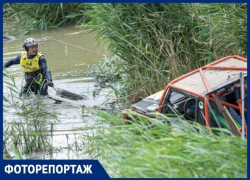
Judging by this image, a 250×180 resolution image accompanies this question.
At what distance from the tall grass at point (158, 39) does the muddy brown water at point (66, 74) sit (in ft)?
3.80

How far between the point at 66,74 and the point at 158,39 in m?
3.91

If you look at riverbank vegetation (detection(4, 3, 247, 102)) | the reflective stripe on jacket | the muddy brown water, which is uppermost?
riverbank vegetation (detection(4, 3, 247, 102))

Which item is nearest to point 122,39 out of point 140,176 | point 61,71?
point 61,71

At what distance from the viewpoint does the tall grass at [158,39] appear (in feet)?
31.1

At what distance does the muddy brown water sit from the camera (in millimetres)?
8705

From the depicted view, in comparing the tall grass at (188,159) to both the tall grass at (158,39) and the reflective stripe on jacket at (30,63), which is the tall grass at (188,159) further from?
the reflective stripe on jacket at (30,63)

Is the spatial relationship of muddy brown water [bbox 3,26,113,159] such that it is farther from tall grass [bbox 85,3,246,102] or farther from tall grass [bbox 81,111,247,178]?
tall grass [bbox 81,111,247,178]

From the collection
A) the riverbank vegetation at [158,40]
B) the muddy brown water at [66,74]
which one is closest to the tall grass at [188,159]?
the muddy brown water at [66,74]

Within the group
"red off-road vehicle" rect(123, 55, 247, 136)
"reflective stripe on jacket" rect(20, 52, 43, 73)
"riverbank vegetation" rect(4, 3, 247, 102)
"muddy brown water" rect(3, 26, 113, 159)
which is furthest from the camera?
"reflective stripe on jacket" rect(20, 52, 43, 73)

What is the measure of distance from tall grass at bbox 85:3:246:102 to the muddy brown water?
1.16 meters

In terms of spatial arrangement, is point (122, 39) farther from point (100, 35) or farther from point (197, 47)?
point (197, 47)

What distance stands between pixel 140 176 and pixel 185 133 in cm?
77

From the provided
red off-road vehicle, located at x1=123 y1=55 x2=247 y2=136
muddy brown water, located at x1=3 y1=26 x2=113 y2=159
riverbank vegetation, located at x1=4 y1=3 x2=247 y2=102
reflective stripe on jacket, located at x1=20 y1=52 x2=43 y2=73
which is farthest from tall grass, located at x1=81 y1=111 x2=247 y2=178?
reflective stripe on jacket, located at x1=20 y1=52 x2=43 y2=73

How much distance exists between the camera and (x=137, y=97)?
998 cm
